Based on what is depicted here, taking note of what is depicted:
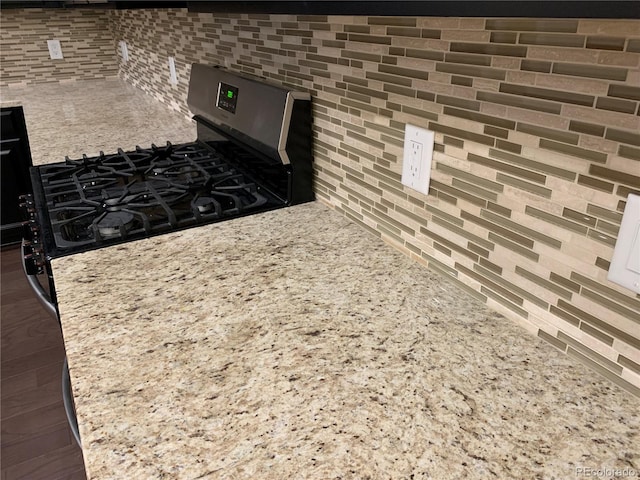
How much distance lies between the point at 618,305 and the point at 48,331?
7.71ft

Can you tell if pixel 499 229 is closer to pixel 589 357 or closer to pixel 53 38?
pixel 589 357

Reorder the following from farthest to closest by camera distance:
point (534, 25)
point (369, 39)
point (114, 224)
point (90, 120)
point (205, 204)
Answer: point (90, 120)
point (205, 204)
point (114, 224)
point (369, 39)
point (534, 25)

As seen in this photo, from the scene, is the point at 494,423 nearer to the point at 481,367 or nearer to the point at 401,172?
the point at 481,367

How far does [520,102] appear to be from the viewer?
699 mm

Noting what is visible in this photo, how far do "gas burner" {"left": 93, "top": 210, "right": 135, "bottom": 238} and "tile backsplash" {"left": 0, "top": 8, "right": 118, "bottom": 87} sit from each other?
8.24 feet

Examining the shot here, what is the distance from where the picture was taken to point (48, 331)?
2.27 metres

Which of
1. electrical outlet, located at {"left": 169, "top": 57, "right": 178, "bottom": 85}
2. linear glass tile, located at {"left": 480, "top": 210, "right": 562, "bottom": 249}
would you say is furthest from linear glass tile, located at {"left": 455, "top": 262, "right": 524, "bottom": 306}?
electrical outlet, located at {"left": 169, "top": 57, "right": 178, "bottom": 85}

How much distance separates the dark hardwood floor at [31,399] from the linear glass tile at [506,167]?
1.58 metres

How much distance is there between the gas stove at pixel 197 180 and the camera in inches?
44.8

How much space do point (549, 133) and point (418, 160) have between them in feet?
0.93

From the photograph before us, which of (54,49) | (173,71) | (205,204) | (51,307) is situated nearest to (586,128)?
(205,204)

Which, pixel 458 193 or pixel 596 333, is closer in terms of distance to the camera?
pixel 596 333

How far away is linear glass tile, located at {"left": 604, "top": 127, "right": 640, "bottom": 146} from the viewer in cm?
57

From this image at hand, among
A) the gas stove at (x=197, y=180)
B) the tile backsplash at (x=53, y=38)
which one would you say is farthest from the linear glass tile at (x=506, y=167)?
the tile backsplash at (x=53, y=38)
